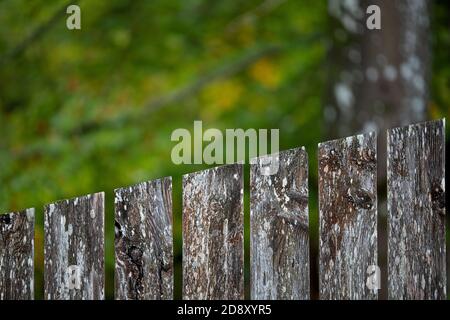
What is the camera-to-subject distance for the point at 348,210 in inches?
87.4

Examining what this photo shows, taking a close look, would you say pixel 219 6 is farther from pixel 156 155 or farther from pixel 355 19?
pixel 355 19

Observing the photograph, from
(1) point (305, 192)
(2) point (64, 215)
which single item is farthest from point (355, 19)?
(2) point (64, 215)

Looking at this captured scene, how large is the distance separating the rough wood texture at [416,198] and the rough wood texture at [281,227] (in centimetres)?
26

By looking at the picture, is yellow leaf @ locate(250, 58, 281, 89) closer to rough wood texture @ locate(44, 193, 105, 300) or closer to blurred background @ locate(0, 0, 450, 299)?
blurred background @ locate(0, 0, 450, 299)

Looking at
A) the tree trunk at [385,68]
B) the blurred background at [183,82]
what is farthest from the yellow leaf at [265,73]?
the tree trunk at [385,68]

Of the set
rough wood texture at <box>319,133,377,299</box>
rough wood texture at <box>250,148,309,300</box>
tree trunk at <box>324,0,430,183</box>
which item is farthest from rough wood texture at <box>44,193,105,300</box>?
tree trunk at <box>324,0,430,183</box>

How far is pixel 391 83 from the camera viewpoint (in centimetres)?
361

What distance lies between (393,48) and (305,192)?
164cm

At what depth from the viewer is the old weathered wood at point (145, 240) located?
223 centimetres

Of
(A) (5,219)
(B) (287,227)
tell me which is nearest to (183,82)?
(A) (5,219)

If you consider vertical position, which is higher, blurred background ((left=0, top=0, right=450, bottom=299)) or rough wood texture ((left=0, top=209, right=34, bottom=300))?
blurred background ((left=0, top=0, right=450, bottom=299))

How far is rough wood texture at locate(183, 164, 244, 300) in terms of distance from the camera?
2213 millimetres

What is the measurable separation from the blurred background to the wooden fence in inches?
41.3

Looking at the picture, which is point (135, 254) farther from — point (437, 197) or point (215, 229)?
point (437, 197)
